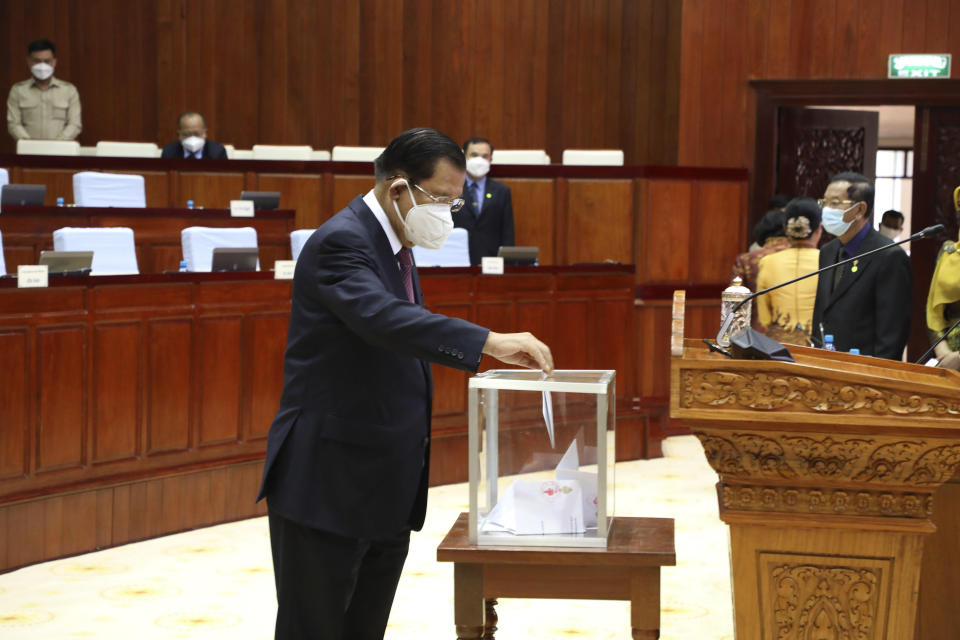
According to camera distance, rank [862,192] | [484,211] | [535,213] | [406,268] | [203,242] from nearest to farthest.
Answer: [406,268]
[862,192]
[203,242]
[484,211]
[535,213]

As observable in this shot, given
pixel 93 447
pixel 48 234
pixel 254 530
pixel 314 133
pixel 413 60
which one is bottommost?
pixel 254 530

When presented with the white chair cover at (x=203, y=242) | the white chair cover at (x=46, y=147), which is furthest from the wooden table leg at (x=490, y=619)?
the white chair cover at (x=46, y=147)

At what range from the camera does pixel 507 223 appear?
250 inches

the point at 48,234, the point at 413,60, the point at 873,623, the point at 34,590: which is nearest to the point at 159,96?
the point at 413,60

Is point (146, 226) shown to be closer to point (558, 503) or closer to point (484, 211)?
point (484, 211)

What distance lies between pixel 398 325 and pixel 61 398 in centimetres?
264

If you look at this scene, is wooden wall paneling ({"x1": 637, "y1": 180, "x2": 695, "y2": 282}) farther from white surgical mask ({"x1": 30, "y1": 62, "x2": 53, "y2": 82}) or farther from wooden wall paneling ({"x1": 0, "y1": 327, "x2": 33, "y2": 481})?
white surgical mask ({"x1": 30, "y1": 62, "x2": 53, "y2": 82})

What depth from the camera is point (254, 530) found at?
4.45 metres

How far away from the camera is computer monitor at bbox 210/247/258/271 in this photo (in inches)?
182

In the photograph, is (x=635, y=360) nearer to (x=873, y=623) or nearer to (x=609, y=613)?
(x=609, y=613)

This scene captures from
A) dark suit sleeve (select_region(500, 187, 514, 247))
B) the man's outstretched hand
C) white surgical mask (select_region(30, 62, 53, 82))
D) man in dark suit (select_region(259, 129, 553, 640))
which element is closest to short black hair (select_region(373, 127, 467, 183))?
man in dark suit (select_region(259, 129, 553, 640))

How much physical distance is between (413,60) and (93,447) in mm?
5371

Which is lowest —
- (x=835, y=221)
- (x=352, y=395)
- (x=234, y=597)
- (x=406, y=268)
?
(x=234, y=597)

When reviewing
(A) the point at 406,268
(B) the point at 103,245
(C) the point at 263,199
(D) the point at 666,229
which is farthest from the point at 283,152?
(A) the point at 406,268
